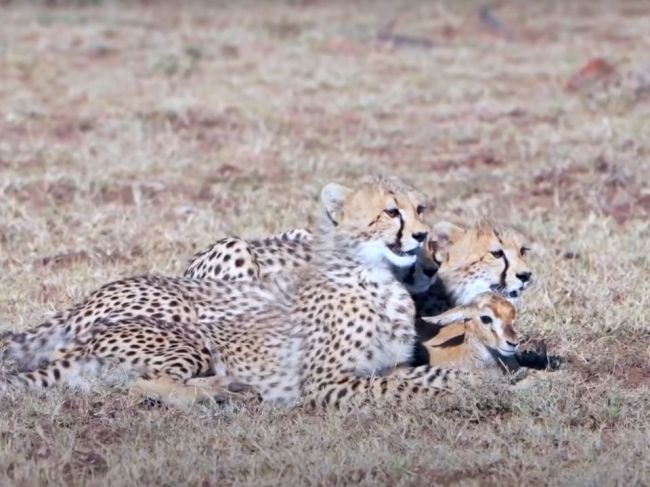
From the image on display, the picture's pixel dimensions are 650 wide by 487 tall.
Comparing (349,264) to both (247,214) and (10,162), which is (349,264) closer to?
(247,214)

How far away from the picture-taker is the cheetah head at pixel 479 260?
18.0 feet

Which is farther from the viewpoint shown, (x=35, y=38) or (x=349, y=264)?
(x=35, y=38)

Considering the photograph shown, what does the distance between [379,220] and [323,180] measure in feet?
11.7

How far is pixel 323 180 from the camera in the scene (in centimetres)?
868

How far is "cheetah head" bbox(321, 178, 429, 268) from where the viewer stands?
5082 mm

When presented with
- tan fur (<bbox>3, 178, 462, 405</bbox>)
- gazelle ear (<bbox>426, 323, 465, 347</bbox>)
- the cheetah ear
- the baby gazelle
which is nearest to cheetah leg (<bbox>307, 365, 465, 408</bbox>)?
tan fur (<bbox>3, 178, 462, 405</bbox>)

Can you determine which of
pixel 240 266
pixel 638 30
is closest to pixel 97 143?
pixel 240 266

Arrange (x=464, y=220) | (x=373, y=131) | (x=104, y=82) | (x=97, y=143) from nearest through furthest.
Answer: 1. (x=464, y=220)
2. (x=97, y=143)
3. (x=373, y=131)
4. (x=104, y=82)

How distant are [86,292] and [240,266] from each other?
3.35 feet

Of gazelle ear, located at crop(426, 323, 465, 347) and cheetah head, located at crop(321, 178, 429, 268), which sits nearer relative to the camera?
cheetah head, located at crop(321, 178, 429, 268)

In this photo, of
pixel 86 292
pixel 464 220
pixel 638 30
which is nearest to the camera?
pixel 86 292

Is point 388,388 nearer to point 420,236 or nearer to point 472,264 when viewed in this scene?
point 420,236

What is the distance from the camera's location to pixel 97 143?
9.75 meters

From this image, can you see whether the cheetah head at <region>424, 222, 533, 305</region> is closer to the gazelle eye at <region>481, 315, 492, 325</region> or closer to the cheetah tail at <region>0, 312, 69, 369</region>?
the gazelle eye at <region>481, 315, 492, 325</region>
